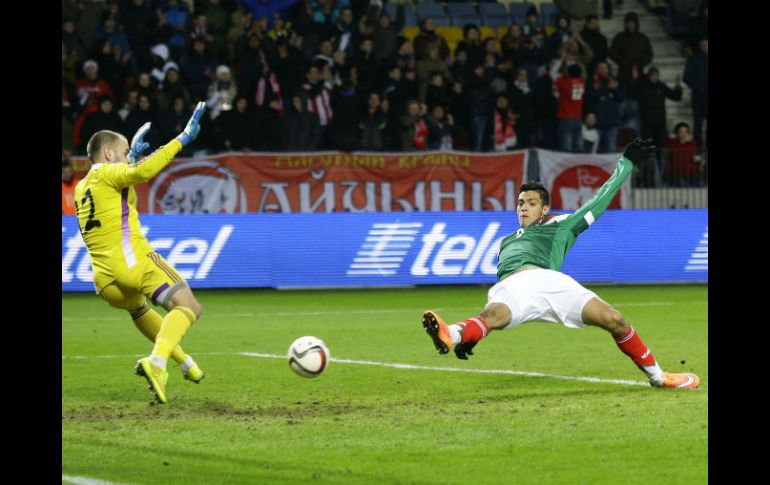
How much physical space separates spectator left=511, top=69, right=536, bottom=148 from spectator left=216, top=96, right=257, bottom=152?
16.6ft

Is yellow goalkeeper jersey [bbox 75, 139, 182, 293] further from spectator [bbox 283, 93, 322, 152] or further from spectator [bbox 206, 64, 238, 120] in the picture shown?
spectator [bbox 206, 64, 238, 120]

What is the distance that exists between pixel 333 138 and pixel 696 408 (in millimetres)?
15527

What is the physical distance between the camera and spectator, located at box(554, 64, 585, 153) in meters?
25.5

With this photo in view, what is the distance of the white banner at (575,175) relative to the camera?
23.9m

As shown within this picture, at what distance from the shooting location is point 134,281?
35.3ft

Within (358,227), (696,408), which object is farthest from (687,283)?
(696,408)

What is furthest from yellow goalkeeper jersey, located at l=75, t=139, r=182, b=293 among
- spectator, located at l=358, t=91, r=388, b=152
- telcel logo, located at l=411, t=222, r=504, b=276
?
spectator, located at l=358, t=91, r=388, b=152

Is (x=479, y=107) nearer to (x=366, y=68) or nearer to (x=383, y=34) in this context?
(x=366, y=68)

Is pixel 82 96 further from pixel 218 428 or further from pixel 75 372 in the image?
pixel 218 428

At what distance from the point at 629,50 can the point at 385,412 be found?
1935 centimetres

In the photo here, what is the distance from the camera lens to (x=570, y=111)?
83.9 ft

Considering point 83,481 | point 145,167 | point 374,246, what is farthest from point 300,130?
point 83,481
